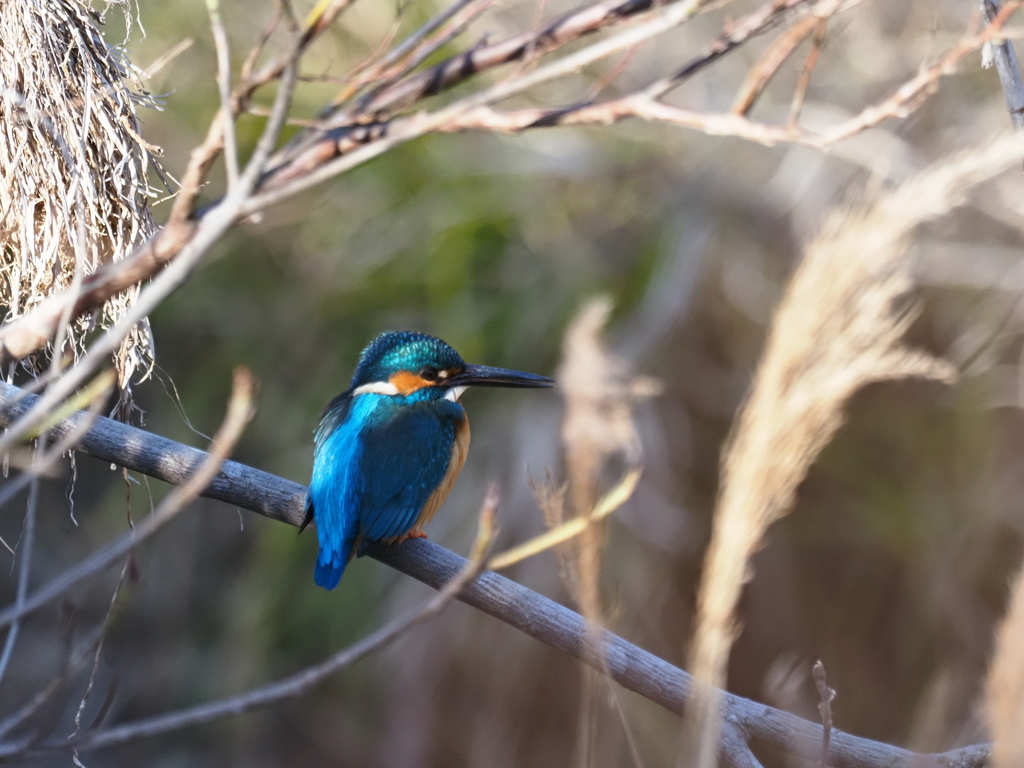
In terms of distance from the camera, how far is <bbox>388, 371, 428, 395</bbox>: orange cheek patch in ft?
8.36

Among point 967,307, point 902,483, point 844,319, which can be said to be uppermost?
point 967,307

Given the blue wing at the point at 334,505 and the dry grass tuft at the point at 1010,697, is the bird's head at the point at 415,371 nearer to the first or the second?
the blue wing at the point at 334,505

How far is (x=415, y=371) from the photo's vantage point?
8.37ft

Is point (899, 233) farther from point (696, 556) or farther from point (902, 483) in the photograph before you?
point (902, 483)

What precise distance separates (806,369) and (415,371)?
171cm

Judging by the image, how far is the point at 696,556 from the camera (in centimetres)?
357

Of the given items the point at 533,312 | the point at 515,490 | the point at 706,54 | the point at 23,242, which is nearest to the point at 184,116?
the point at 533,312

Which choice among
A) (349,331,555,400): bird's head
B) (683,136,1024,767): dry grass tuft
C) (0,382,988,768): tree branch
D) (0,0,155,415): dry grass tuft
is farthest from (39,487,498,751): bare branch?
(349,331,555,400): bird's head

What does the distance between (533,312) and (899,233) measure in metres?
2.71

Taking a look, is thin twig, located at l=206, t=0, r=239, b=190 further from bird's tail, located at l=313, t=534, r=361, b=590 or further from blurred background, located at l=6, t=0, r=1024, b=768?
blurred background, located at l=6, t=0, r=1024, b=768

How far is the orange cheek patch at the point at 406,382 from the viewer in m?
2.55

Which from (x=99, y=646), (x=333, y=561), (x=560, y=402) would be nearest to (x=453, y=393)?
(x=333, y=561)

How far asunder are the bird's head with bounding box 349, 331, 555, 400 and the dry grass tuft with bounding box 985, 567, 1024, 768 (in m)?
1.70

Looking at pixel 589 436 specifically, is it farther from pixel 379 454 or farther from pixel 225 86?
pixel 379 454
